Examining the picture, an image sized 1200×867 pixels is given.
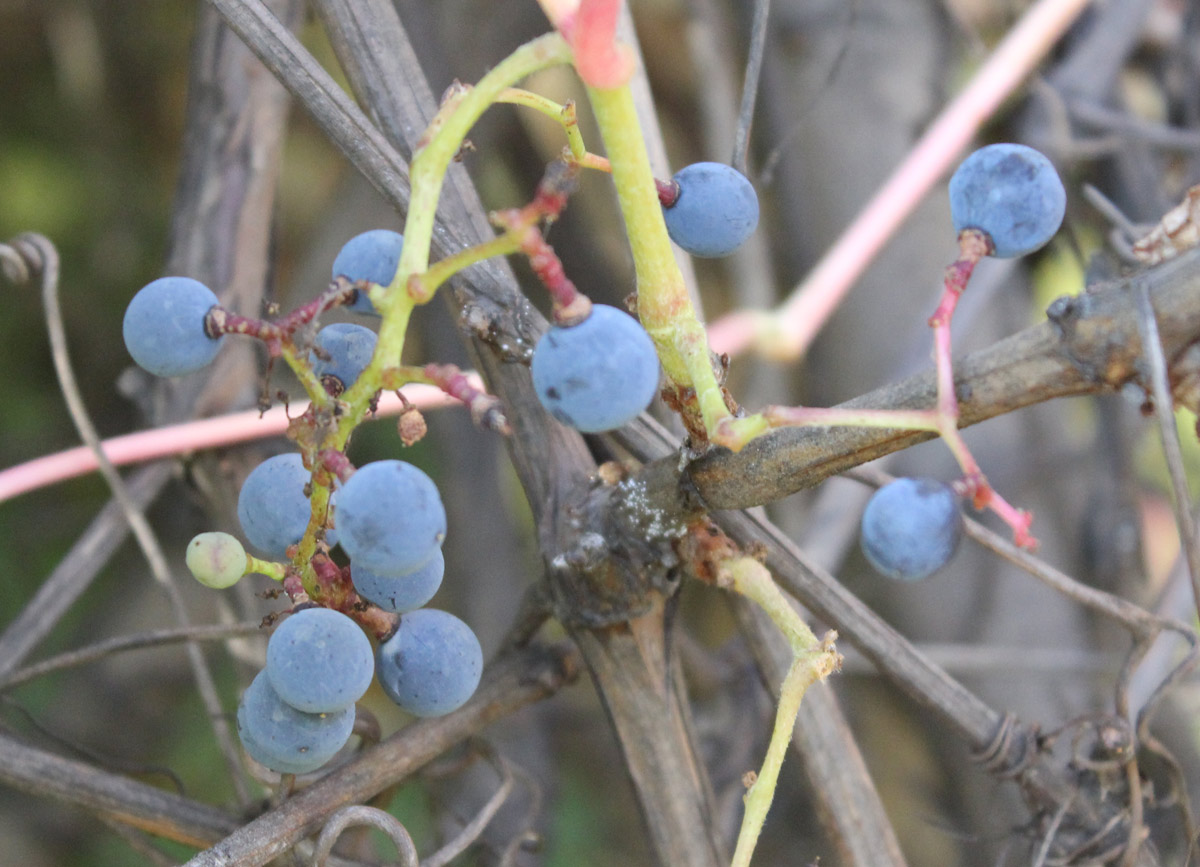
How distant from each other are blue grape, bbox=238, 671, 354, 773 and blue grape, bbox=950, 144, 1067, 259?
39cm

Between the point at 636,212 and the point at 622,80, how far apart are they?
61mm

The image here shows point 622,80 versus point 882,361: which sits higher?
point 882,361

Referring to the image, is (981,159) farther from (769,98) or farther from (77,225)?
(77,225)

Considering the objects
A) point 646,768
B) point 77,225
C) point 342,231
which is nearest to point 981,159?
point 646,768

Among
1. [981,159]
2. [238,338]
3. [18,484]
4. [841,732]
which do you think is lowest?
[841,732]

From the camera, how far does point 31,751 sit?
2.31 ft

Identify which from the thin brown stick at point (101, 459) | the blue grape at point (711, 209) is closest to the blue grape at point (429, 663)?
the blue grape at point (711, 209)

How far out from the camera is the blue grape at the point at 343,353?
1.79ft

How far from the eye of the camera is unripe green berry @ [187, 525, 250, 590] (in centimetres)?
49

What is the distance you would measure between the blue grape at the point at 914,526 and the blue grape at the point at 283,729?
280 millimetres

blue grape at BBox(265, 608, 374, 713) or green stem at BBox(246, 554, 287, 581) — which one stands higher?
green stem at BBox(246, 554, 287, 581)

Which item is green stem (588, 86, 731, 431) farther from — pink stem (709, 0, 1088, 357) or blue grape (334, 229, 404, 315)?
pink stem (709, 0, 1088, 357)

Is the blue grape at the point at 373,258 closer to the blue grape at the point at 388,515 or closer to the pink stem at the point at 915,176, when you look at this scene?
the blue grape at the point at 388,515

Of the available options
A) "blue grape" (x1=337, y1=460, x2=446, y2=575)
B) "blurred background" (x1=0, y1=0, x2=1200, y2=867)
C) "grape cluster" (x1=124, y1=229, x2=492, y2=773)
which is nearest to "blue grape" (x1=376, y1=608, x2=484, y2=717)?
"grape cluster" (x1=124, y1=229, x2=492, y2=773)
